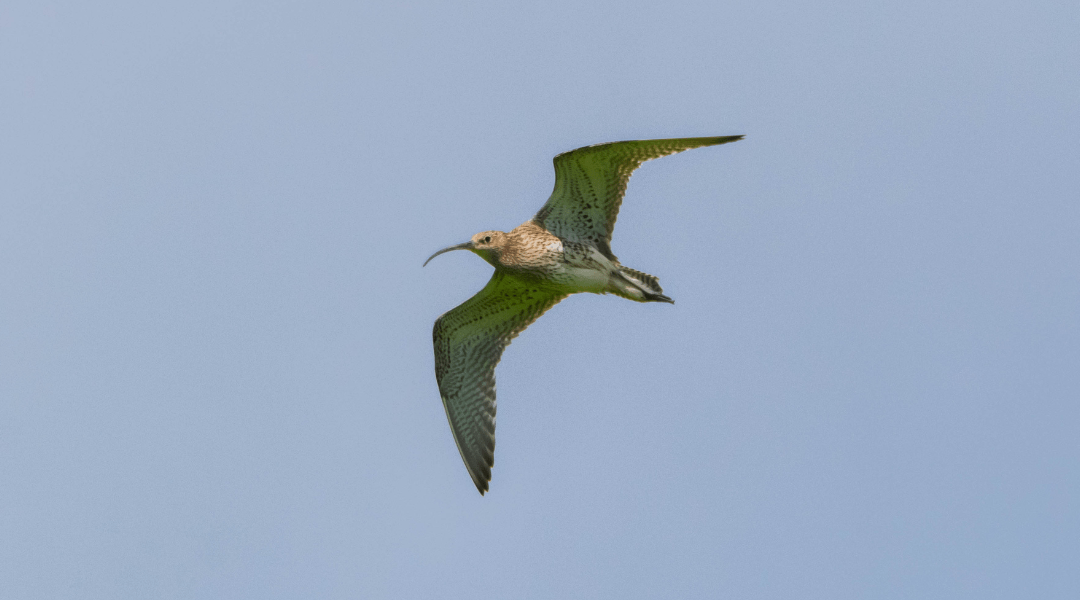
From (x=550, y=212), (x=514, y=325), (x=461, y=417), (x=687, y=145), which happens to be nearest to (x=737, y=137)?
(x=687, y=145)

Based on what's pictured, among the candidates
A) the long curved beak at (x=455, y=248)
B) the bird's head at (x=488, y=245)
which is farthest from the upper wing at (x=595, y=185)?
the long curved beak at (x=455, y=248)

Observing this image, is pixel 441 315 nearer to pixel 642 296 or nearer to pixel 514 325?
pixel 514 325

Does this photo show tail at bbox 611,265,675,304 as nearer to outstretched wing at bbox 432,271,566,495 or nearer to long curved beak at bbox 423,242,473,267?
outstretched wing at bbox 432,271,566,495

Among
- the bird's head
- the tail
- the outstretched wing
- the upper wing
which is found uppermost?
the upper wing

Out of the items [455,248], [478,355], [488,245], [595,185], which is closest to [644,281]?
[595,185]

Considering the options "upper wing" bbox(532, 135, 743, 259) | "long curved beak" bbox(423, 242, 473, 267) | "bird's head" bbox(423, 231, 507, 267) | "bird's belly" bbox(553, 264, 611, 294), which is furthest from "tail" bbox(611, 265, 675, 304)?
"long curved beak" bbox(423, 242, 473, 267)

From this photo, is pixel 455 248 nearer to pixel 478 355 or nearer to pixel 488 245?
pixel 488 245
